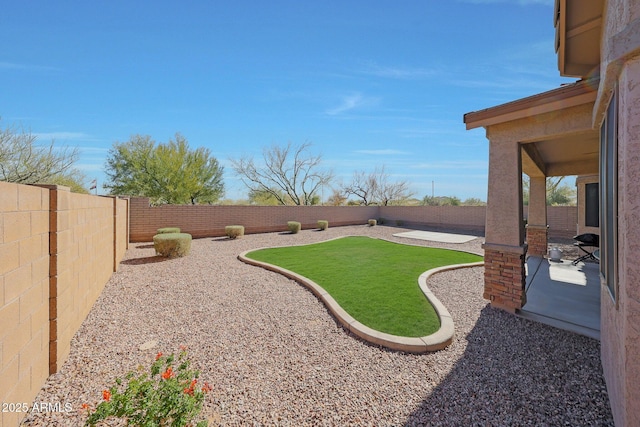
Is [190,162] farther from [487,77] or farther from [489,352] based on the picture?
[489,352]

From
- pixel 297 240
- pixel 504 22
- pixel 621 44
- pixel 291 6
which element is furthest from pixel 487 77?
pixel 297 240

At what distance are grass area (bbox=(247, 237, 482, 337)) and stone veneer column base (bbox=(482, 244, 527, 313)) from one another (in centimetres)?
112

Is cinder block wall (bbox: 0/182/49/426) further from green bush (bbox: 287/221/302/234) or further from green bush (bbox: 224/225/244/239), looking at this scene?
green bush (bbox: 287/221/302/234)

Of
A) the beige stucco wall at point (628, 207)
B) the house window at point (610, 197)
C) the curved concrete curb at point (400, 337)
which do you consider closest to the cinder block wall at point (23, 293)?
the curved concrete curb at point (400, 337)

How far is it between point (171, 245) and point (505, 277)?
27.2 ft

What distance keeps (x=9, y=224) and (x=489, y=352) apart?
4810 mm

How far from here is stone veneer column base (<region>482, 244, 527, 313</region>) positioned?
13.3 feet

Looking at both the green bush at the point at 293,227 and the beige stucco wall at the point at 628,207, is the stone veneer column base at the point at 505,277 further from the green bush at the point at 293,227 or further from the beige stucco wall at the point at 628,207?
the green bush at the point at 293,227

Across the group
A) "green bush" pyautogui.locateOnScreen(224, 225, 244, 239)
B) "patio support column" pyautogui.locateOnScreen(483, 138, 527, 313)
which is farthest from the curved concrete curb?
"green bush" pyautogui.locateOnScreen(224, 225, 244, 239)

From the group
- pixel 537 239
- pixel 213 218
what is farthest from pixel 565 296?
pixel 213 218

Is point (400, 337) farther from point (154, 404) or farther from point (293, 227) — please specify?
point (293, 227)

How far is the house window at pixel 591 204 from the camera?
26.4 ft

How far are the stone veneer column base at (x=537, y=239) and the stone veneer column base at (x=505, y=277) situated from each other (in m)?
5.10

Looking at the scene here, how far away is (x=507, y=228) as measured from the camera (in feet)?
13.6
